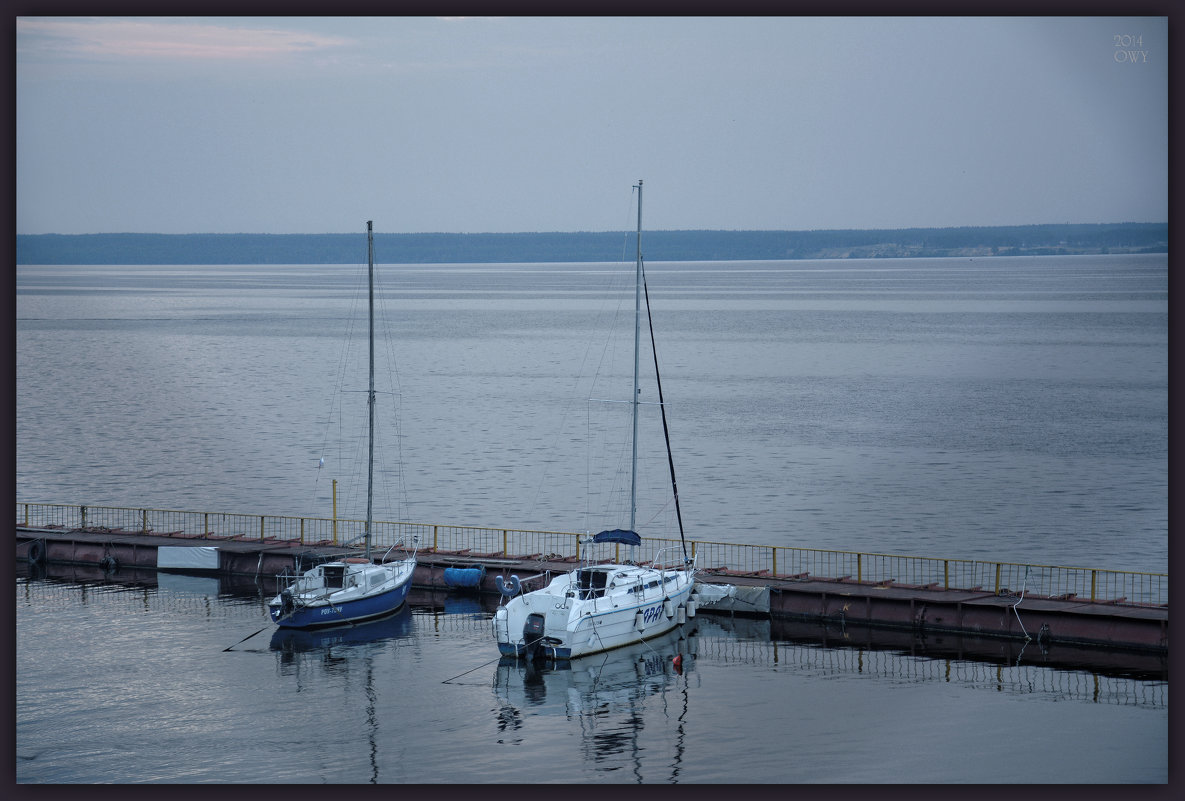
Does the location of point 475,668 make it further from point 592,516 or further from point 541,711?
point 592,516

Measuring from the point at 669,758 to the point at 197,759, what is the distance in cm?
1065

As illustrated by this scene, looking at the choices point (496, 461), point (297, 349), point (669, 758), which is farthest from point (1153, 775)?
point (297, 349)

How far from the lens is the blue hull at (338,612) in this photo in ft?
135

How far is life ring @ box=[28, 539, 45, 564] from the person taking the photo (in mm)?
50000

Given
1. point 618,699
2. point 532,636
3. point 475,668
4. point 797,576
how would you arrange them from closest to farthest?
point 618,699, point 475,668, point 532,636, point 797,576

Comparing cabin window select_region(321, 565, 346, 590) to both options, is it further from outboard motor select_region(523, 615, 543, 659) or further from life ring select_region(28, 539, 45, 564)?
life ring select_region(28, 539, 45, 564)

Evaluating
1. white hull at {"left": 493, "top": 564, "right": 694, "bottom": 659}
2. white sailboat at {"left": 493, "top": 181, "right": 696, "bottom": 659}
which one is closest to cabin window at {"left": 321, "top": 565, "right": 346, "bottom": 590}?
white sailboat at {"left": 493, "top": 181, "right": 696, "bottom": 659}

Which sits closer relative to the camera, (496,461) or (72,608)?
(72,608)

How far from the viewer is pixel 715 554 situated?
55.1 m

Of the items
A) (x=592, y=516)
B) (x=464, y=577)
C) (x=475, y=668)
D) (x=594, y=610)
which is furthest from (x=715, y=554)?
(x=475, y=668)

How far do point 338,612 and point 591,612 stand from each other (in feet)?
29.2

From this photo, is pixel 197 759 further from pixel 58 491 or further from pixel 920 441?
pixel 920 441

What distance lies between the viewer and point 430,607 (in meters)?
44.8

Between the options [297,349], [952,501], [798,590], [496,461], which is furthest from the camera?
[297,349]
